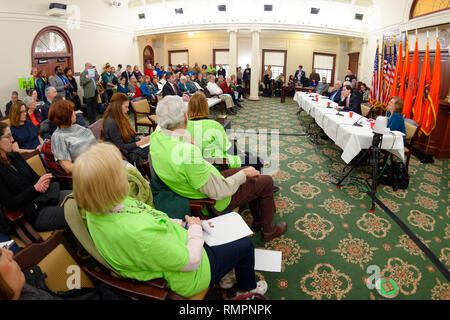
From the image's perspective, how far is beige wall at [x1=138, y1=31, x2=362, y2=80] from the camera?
1489cm

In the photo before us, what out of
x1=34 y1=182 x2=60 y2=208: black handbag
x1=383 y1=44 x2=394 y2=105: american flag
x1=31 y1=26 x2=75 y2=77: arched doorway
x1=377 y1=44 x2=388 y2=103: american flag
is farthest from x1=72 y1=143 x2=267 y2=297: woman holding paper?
x1=31 y1=26 x2=75 y2=77: arched doorway

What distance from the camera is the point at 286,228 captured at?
109 inches

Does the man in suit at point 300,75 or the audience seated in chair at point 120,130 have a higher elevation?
the man in suit at point 300,75

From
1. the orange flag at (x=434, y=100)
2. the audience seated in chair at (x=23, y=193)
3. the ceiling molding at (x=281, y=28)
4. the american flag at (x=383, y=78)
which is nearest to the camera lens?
the audience seated in chair at (x=23, y=193)

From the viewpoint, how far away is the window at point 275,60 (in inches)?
615

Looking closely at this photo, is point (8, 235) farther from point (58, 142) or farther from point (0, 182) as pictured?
point (58, 142)

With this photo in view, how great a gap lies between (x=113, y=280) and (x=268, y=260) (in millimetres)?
1438

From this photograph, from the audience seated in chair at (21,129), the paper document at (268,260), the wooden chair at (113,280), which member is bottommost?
the paper document at (268,260)

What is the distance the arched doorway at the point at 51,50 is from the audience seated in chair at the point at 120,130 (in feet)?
22.0

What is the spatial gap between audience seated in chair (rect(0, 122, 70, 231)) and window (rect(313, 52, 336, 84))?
16.1 meters

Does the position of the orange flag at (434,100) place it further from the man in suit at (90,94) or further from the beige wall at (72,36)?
the beige wall at (72,36)

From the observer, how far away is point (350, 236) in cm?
275

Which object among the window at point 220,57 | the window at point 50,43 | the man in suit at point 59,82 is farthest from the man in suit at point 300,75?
the man in suit at point 59,82

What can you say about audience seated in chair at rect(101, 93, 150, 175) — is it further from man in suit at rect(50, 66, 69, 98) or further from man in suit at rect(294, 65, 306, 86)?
man in suit at rect(294, 65, 306, 86)
